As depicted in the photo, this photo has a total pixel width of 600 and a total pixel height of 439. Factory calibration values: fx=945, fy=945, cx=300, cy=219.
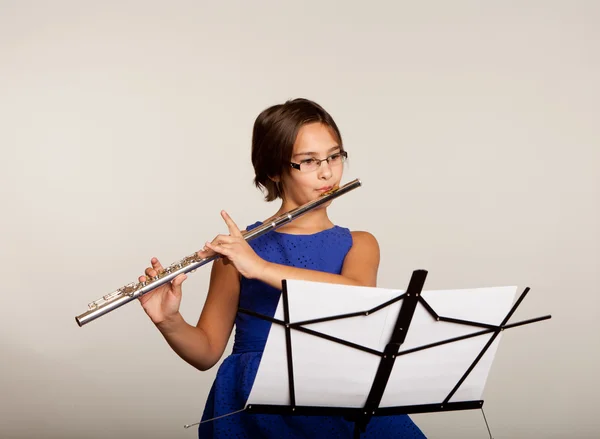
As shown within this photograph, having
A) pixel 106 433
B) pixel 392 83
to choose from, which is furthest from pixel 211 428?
pixel 392 83

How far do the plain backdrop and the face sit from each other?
5.57ft

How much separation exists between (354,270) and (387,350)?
0.59 meters

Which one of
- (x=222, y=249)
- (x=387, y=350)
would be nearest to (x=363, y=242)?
(x=222, y=249)

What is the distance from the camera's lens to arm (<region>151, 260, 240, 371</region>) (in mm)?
2270

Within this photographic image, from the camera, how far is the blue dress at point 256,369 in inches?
87.5

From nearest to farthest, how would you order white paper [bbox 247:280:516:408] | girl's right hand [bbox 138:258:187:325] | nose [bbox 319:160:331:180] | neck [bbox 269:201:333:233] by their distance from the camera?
1. white paper [bbox 247:280:516:408]
2. girl's right hand [bbox 138:258:187:325]
3. nose [bbox 319:160:331:180]
4. neck [bbox 269:201:333:233]

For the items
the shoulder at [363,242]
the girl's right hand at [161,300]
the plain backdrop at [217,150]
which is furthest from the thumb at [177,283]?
the plain backdrop at [217,150]

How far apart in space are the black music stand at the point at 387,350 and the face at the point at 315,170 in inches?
23.4

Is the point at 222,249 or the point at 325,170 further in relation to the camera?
the point at 325,170

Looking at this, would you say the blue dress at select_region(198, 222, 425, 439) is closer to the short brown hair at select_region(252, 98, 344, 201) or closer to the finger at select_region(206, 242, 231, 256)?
the short brown hair at select_region(252, 98, 344, 201)

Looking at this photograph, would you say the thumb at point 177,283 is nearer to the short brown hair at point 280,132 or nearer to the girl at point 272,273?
the girl at point 272,273

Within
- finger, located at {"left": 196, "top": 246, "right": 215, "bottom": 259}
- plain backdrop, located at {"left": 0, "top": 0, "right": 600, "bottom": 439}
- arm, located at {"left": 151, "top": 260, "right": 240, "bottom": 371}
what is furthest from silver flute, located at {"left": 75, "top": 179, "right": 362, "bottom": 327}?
plain backdrop, located at {"left": 0, "top": 0, "right": 600, "bottom": 439}

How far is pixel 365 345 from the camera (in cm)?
187

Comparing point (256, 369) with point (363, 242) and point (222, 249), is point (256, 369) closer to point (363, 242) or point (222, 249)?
point (222, 249)
